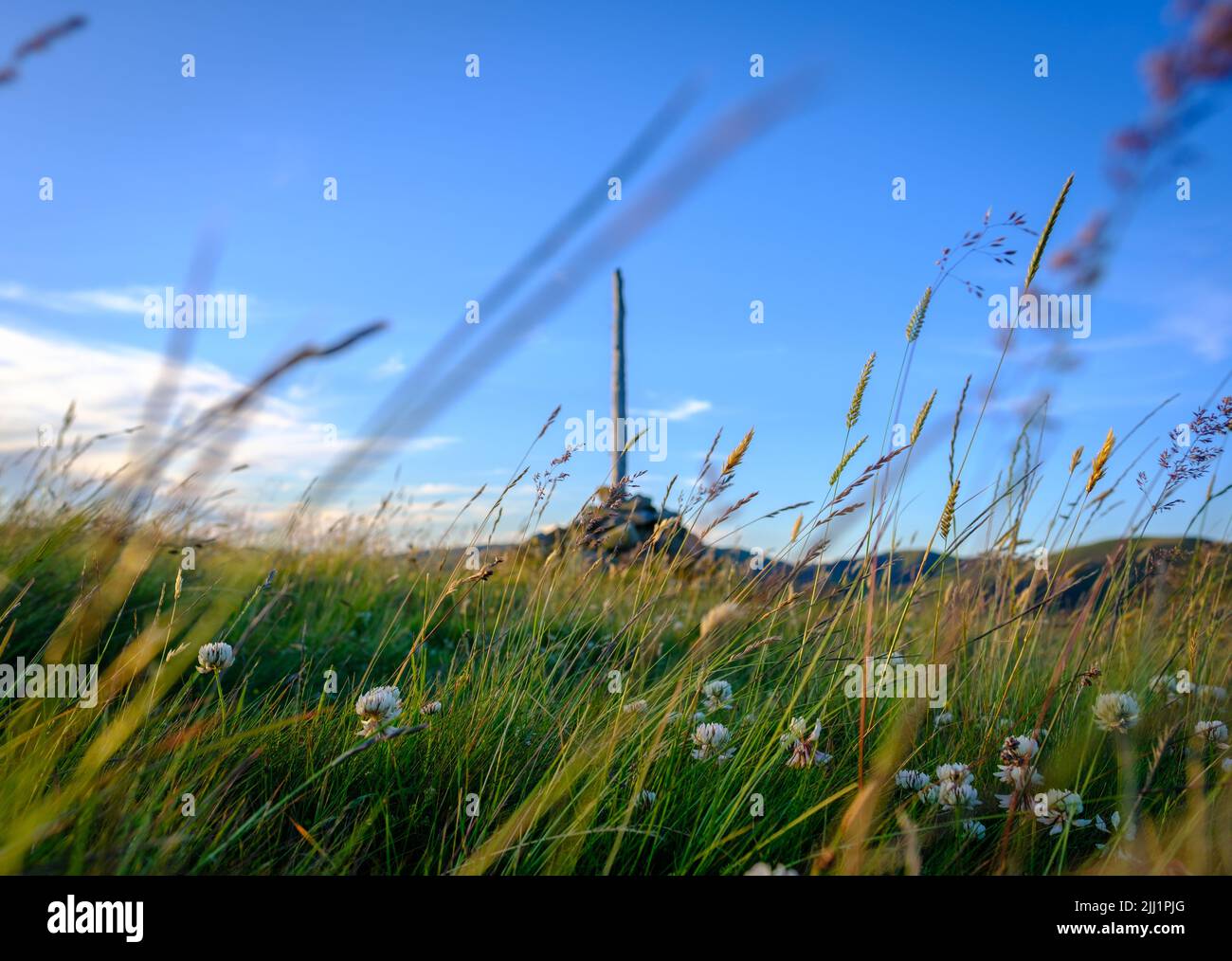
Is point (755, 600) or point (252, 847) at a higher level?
point (755, 600)

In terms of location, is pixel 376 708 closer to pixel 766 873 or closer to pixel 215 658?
pixel 215 658

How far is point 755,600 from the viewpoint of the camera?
2.23 metres

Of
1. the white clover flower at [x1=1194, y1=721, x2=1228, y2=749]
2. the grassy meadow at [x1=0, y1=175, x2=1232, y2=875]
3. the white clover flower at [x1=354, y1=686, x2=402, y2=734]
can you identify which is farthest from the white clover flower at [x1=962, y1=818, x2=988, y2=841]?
the white clover flower at [x1=354, y1=686, x2=402, y2=734]

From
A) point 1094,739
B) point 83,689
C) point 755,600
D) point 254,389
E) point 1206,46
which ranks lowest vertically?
point 1094,739

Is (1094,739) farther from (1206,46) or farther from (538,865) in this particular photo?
(1206,46)

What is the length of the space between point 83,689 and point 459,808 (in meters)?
1.21

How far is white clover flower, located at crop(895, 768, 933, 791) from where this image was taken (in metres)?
1.95

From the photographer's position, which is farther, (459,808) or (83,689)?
(83,689)

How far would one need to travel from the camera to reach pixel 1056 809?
1.87 metres

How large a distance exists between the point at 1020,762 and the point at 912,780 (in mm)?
288

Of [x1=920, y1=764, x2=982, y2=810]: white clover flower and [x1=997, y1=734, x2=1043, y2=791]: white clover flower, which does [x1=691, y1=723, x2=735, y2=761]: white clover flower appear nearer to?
[x1=920, y1=764, x2=982, y2=810]: white clover flower
